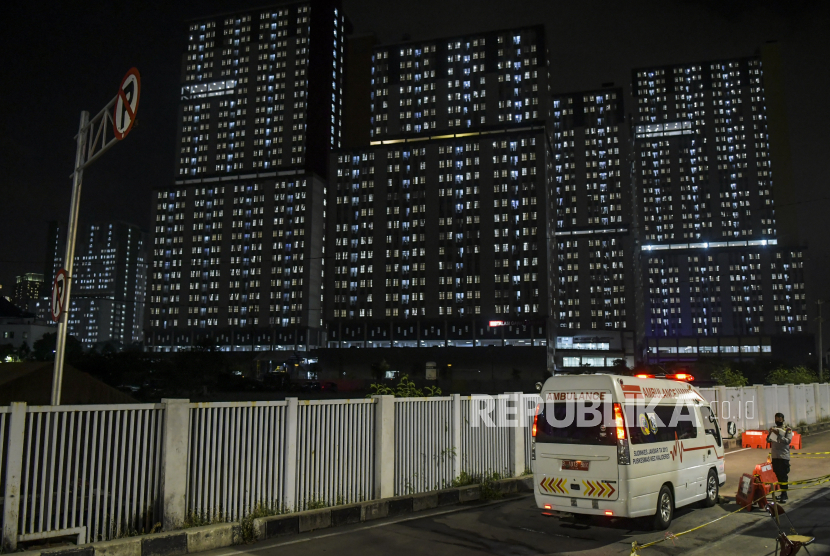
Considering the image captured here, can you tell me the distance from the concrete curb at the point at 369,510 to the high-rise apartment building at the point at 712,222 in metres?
165

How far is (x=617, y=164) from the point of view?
554 ft

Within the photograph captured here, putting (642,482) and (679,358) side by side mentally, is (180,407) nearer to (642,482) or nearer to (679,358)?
(642,482)

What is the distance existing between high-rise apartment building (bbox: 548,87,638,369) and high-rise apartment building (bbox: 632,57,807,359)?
2096 cm

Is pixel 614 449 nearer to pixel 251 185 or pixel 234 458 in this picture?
pixel 234 458

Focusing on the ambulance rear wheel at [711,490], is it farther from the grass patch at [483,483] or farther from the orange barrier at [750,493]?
the grass patch at [483,483]

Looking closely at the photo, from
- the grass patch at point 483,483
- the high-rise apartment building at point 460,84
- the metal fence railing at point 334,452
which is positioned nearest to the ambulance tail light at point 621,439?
the grass patch at point 483,483

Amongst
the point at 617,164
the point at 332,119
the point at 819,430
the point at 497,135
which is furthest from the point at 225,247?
the point at 819,430

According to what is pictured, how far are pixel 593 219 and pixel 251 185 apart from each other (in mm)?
88572

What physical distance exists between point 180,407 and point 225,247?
139906 mm

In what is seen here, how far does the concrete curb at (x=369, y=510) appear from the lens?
31.0 feet

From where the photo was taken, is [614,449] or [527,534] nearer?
[614,449]

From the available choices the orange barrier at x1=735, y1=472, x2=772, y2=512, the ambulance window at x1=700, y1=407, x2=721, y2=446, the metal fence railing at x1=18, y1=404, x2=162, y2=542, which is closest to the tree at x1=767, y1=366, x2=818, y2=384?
the ambulance window at x1=700, y1=407, x2=721, y2=446

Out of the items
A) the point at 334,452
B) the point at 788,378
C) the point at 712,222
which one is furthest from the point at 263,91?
the point at 334,452

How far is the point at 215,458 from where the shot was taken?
9.16 metres
